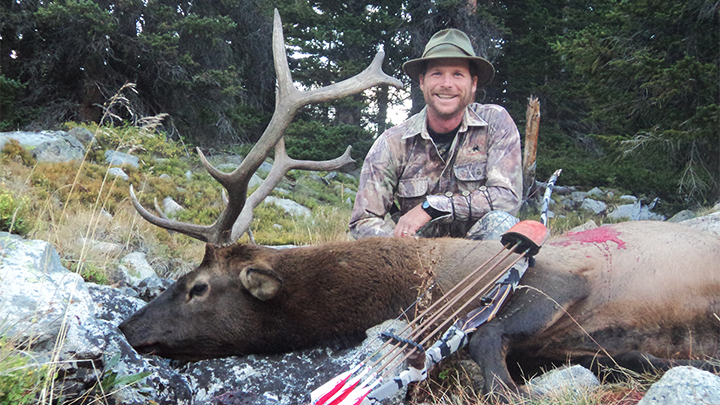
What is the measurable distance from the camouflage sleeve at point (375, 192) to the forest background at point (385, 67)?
3770mm

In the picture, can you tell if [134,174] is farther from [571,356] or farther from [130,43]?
[571,356]

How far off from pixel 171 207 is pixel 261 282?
5.27 m

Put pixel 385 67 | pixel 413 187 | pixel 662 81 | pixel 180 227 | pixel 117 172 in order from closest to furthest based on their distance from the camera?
pixel 180 227 < pixel 413 187 < pixel 117 172 < pixel 662 81 < pixel 385 67

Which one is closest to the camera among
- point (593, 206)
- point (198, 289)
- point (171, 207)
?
point (198, 289)

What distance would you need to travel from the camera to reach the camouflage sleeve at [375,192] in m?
4.15

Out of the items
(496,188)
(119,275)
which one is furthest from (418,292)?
(119,275)

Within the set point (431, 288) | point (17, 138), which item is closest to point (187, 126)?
point (17, 138)

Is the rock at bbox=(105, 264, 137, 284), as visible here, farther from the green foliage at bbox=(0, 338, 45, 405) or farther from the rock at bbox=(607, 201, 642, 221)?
the rock at bbox=(607, 201, 642, 221)

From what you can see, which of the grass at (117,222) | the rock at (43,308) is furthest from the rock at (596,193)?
the rock at (43,308)

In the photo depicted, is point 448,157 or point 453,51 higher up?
point 453,51

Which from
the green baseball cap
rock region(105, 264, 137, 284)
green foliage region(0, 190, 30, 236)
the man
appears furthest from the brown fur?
green foliage region(0, 190, 30, 236)

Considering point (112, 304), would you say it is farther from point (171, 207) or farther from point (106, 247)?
point (171, 207)

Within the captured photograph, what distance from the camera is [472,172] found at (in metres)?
4.18

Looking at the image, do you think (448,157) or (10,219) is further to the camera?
(448,157)
